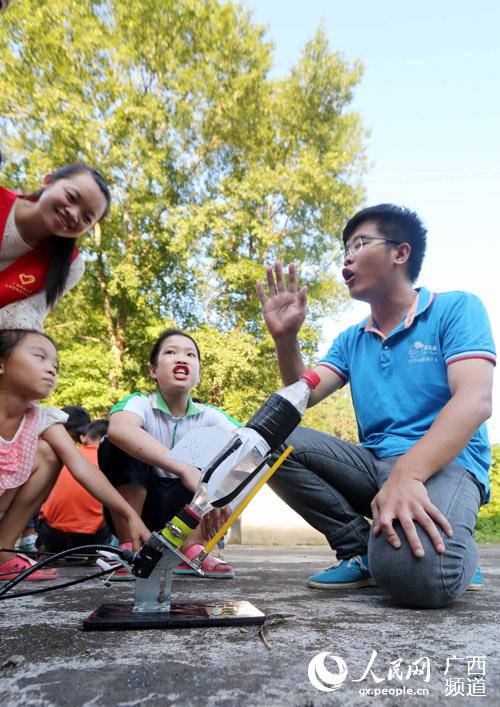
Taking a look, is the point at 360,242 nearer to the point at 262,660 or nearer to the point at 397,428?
the point at 397,428

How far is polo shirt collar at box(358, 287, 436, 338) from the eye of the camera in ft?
6.35

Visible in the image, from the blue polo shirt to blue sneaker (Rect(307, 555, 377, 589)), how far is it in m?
0.39

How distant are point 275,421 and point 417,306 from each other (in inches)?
40.0

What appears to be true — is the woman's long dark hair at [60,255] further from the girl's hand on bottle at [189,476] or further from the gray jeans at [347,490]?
the gray jeans at [347,490]

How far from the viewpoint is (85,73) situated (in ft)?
36.6

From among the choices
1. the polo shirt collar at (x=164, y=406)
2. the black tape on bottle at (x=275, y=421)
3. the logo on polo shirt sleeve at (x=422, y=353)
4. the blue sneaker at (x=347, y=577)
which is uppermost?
the logo on polo shirt sleeve at (x=422, y=353)

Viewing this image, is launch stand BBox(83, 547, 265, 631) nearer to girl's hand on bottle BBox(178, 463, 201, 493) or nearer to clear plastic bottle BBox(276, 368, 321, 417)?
clear plastic bottle BBox(276, 368, 321, 417)

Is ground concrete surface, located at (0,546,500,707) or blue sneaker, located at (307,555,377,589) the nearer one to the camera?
ground concrete surface, located at (0,546,500,707)

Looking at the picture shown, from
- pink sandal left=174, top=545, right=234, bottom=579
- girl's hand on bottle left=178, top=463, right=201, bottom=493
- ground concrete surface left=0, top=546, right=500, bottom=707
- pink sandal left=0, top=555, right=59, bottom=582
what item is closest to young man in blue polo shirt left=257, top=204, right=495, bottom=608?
ground concrete surface left=0, top=546, right=500, bottom=707

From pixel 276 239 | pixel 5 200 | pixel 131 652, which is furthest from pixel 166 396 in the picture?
pixel 276 239

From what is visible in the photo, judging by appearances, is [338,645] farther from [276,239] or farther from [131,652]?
[276,239]

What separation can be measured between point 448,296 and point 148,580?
1.41 meters

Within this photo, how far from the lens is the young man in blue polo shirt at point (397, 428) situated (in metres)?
1.41

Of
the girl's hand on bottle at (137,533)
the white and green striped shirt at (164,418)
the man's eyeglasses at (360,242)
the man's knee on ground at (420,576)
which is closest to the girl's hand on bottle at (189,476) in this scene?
the girl's hand on bottle at (137,533)
